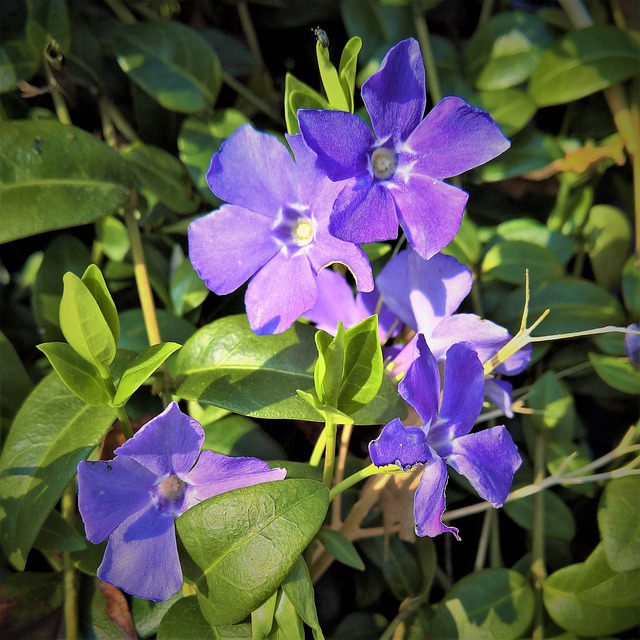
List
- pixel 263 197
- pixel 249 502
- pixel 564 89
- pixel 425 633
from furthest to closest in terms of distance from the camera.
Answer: pixel 564 89, pixel 425 633, pixel 263 197, pixel 249 502

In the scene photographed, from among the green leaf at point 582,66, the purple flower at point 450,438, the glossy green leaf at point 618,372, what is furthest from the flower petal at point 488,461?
the green leaf at point 582,66

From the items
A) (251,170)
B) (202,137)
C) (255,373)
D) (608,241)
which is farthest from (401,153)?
(608,241)

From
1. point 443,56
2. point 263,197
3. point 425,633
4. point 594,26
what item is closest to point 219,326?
point 263,197

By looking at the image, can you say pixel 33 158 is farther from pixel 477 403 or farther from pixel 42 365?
pixel 477 403

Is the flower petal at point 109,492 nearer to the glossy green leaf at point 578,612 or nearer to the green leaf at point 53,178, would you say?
the green leaf at point 53,178

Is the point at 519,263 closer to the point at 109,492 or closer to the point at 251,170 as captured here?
the point at 251,170
